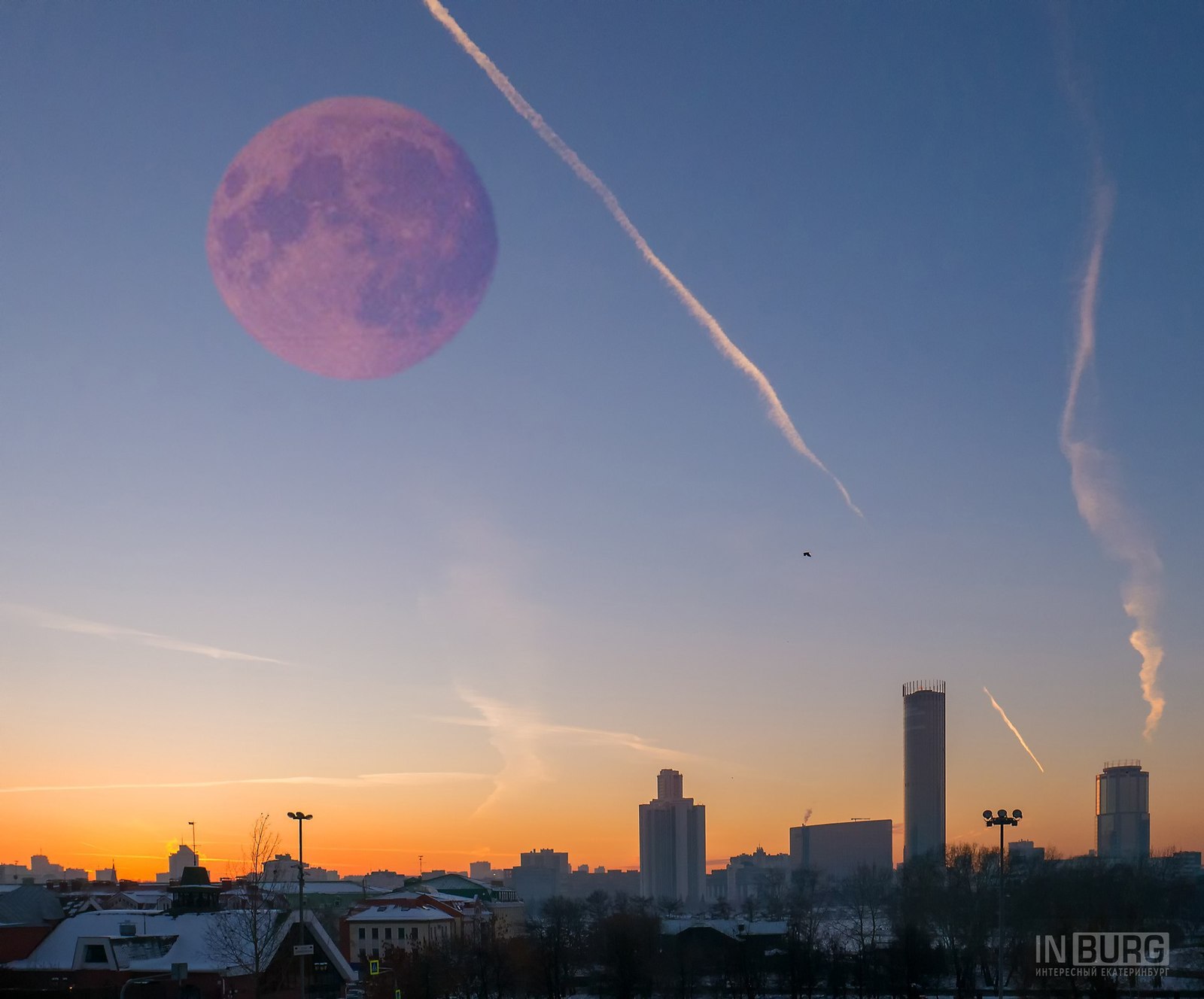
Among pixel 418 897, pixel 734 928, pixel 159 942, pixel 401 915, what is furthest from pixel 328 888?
pixel 159 942

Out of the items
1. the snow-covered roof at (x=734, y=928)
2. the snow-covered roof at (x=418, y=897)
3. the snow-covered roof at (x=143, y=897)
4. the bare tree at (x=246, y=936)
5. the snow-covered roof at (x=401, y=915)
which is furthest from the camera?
the snow-covered roof at (x=418, y=897)

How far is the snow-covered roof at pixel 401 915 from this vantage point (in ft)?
349

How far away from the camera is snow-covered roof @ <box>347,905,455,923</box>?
349 ft

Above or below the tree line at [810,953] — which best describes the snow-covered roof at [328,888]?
below

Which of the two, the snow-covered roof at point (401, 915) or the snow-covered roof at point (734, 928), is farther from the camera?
the snow-covered roof at point (401, 915)

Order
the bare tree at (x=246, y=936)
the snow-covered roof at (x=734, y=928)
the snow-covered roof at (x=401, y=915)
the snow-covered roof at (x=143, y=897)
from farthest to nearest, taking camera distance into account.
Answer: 1. the snow-covered roof at (x=143, y=897)
2. the snow-covered roof at (x=401, y=915)
3. the snow-covered roof at (x=734, y=928)
4. the bare tree at (x=246, y=936)

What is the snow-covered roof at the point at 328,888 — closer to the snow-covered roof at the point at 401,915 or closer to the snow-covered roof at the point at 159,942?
the snow-covered roof at the point at 401,915

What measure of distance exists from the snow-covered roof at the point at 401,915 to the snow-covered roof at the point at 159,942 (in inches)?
1656

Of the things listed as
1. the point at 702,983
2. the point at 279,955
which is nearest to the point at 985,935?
the point at 702,983

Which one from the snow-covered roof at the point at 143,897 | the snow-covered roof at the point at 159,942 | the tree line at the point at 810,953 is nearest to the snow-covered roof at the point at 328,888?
the snow-covered roof at the point at 143,897

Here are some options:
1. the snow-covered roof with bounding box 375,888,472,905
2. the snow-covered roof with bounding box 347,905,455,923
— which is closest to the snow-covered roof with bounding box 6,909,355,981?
the snow-covered roof with bounding box 347,905,455,923

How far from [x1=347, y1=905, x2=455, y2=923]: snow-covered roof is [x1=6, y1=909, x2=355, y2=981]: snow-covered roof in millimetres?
42068

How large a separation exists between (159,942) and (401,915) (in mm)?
47454

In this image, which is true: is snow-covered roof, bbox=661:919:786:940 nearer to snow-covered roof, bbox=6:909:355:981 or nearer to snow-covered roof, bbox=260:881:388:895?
snow-covered roof, bbox=6:909:355:981
